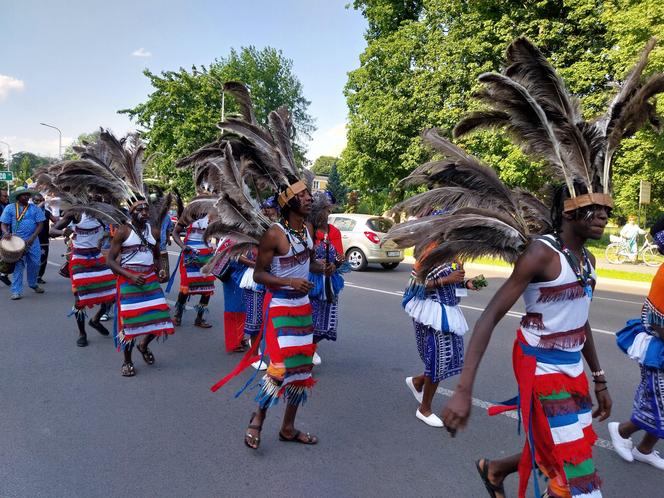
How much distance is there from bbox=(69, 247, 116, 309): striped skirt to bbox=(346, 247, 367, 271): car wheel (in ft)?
27.6

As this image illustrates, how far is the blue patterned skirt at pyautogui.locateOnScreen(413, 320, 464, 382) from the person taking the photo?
3.95 meters

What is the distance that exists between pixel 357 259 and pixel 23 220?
334 inches

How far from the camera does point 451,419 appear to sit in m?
1.94

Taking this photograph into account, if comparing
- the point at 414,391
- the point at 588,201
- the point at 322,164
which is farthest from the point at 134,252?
the point at 322,164

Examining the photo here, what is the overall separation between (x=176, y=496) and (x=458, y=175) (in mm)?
2599

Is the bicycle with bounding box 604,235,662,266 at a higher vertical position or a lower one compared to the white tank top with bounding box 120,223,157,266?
lower

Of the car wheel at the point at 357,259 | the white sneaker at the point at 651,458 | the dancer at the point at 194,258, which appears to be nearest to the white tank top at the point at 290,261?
the white sneaker at the point at 651,458

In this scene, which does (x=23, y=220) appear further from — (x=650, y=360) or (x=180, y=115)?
(x=180, y=115)

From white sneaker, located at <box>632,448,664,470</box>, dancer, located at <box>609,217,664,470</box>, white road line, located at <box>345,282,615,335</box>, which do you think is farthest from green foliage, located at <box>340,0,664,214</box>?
white sneaker, located at <box>632,448,664,470</box>

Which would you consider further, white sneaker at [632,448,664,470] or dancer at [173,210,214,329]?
dancer at [173,210,214,329]

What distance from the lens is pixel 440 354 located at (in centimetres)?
397

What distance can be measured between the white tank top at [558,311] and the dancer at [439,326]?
5.07 feet

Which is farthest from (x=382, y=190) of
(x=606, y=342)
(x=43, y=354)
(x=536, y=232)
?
(x=536, y=232)

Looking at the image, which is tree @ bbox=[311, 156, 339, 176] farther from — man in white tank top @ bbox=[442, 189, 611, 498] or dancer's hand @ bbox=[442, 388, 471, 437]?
dancer's hand @ bbox=[442, 388, 471, 437]
